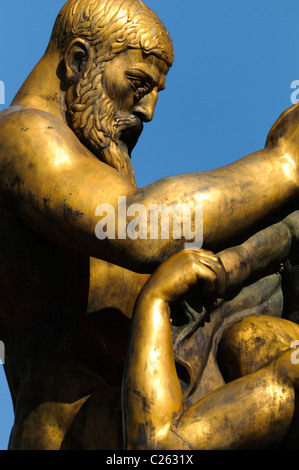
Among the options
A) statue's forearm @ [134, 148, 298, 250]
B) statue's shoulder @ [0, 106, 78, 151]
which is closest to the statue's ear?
statue's shoulder @ [0, 106, 78, 151]

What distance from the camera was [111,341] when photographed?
4.66 meters

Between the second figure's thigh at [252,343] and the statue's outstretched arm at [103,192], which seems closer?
the statue's outstretched arm at [103,192]

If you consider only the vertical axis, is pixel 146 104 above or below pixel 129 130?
above

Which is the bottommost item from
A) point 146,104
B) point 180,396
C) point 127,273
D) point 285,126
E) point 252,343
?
point 180,396

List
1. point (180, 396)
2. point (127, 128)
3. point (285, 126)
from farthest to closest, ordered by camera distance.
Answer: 1. point (127, 128)
2. point (285, 126)
3. point (180, 396)

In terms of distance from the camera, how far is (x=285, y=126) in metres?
4.59

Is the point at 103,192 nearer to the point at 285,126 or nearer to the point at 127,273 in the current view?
the point at 127,273

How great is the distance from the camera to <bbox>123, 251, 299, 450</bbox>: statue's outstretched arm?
4004mm

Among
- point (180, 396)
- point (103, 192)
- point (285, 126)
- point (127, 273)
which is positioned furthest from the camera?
point (127, 273)

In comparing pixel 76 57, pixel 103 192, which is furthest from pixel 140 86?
pixel 103 192

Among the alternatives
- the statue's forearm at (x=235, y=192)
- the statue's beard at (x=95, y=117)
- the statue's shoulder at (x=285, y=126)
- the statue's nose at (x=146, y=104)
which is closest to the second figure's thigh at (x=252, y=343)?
the statue's forearm at (x=235, y=192)

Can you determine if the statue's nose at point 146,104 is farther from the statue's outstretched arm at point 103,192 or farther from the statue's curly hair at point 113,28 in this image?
the statue's outstretched arm at point 103,192

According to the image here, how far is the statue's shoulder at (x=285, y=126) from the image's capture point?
456 centimetres

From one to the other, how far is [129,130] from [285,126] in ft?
2.44
